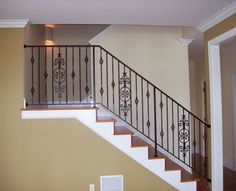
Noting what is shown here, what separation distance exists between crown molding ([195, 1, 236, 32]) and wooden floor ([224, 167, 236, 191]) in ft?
9.18

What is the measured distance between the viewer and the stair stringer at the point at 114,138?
145 inches

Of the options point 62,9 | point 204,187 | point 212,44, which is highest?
point 62,9

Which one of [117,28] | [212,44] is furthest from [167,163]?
[117,28]

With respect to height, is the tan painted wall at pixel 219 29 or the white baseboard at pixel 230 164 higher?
the tan painted wall at pixel 219 29

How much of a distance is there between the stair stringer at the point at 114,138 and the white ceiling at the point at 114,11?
135 cm

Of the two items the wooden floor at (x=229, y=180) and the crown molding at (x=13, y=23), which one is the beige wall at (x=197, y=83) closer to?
the wooden floor at (x=229, y=180)

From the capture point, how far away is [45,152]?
12.0ft

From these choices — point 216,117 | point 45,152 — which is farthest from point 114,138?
point 216,117

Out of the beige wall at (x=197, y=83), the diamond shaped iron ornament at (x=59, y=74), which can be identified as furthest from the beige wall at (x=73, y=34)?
the beige wall at (x=197, y=83)

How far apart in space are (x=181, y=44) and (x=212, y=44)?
1.23m

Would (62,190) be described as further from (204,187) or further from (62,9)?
(62,9)

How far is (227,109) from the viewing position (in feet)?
19.4

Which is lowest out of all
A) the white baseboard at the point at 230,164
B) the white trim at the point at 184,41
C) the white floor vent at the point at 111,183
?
the white baseboard at the point at 230,164

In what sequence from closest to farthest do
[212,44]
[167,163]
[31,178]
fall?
[31,178] → [212,44] → [167,163]
